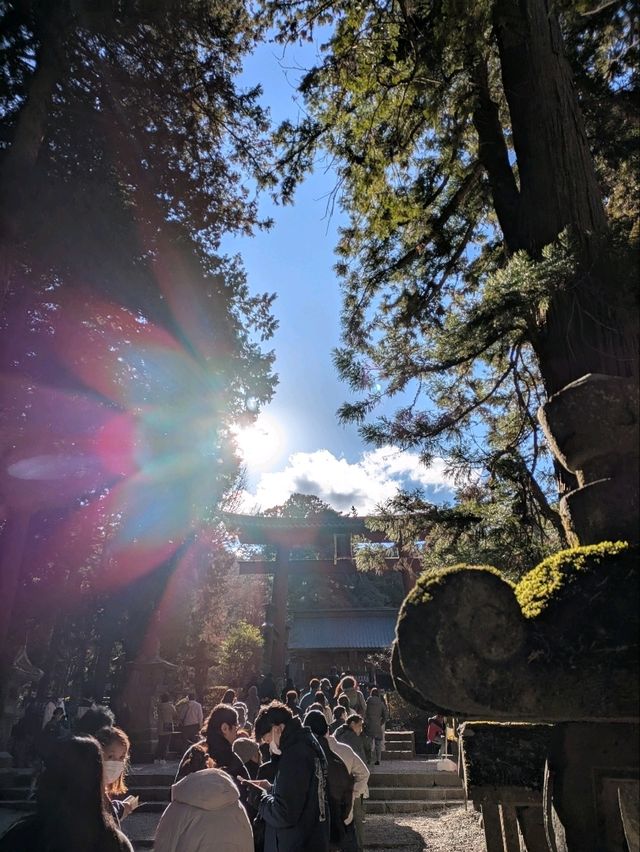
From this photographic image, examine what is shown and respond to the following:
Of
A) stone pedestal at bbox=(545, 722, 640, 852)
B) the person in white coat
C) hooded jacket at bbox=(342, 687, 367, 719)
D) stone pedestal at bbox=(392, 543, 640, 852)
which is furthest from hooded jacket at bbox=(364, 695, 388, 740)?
stone pedestal at bbox=(392, 543, 640, 852)

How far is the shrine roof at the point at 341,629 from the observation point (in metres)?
25.1

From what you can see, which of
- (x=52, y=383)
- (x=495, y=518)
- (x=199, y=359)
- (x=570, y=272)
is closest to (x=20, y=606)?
(x=52, y=383)

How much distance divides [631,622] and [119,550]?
14193 mm

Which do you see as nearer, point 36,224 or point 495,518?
point 495,518

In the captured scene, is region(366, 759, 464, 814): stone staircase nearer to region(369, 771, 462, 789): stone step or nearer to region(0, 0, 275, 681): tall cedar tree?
region(369, 771, 462, 789): stone step

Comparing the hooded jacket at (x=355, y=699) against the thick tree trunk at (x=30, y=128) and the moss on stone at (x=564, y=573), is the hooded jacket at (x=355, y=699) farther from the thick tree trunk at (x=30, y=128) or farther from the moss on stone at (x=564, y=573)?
the moss on stone at (x=564, y=573)

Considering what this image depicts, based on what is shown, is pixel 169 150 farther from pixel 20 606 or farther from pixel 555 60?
pixel 20 606

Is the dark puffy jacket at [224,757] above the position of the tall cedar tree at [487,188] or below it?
below

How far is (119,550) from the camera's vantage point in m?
13.9

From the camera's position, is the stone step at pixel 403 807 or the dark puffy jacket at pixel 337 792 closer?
the dark puffy jacket at pixel 337 792

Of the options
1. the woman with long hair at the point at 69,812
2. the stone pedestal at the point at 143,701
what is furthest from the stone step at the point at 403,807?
the woman with long hair at the point at 69,812

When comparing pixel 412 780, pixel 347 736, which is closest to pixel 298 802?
pixel 347 736

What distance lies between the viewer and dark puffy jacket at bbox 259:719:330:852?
115 inches

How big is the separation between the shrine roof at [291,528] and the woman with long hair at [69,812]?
775 inches
